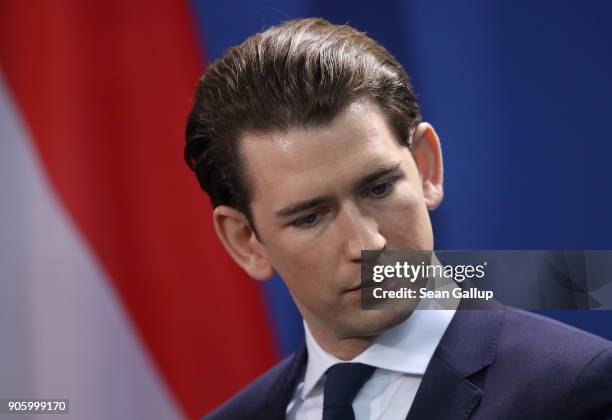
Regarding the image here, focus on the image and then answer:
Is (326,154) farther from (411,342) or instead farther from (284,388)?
(284,388)

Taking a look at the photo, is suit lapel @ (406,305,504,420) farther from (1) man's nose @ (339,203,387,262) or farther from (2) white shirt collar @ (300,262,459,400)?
(1) man's nose @ (339,203,387,262)

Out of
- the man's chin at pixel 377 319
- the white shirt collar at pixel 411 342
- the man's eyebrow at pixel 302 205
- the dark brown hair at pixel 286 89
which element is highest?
the dark brown hair at pixel 286 89

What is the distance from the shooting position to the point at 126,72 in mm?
1687

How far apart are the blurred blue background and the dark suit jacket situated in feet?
1.12

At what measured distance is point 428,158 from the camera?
3.89 feet

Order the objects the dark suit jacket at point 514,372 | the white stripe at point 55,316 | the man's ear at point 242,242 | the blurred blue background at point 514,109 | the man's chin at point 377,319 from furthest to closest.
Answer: the white stripe at point 55,316 → the blurred blue background at point 514,109 → the man's ear at point 242,242 → the man's chin at point 377,319 → the dark suit jacket at point 514,372

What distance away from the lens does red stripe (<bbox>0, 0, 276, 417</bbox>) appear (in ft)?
5.44

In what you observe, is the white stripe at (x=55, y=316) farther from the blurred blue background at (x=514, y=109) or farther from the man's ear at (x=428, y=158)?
the man's ear at (x=428, y=158)

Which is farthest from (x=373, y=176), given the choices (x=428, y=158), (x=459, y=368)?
(x=459, y=368)

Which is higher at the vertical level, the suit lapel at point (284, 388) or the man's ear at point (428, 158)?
Result: the man's ear at point (428, 158)

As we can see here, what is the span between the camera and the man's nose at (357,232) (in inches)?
41.3

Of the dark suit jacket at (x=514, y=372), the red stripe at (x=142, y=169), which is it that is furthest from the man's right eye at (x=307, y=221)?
the red stripe at (x=142, y=169)

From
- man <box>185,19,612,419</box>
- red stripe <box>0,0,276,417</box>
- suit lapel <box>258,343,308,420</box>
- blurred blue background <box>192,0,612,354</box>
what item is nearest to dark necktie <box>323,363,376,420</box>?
man <box>185,19,612,419</box>

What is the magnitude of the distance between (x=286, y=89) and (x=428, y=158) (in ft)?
0.71
